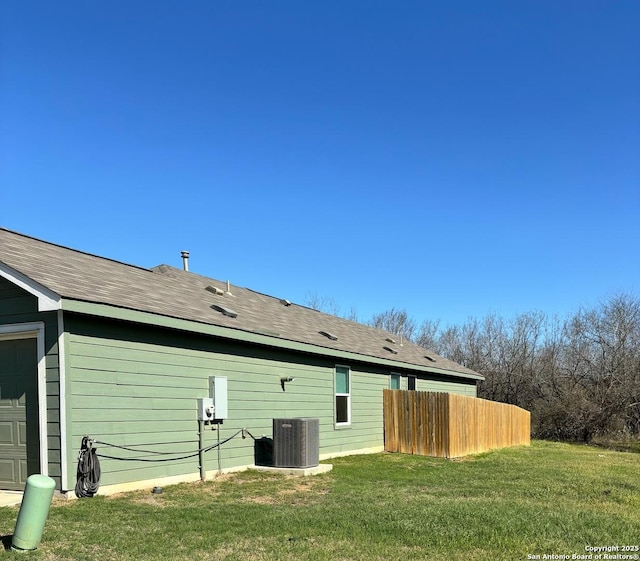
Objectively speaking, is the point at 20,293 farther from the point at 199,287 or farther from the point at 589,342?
the point at 589,342

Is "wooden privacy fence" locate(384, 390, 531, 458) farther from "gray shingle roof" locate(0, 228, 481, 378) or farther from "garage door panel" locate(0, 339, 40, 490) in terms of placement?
"garage door panel" locate(0, 339, 40, 490)

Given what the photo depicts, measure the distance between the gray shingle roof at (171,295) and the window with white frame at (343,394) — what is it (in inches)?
23.9

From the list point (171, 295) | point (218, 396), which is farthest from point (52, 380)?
point (171, 295)

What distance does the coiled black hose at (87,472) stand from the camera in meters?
7.88

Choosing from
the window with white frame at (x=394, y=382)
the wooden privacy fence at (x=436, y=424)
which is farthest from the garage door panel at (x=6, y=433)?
the window with white frame at (x=394, y=382)

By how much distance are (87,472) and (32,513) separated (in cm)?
275

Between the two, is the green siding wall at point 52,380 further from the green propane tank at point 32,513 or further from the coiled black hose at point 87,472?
the green propane tank at point 32,513

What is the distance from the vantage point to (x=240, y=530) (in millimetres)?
6328

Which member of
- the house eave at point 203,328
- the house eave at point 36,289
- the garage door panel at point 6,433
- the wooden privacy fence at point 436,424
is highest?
the house eave at point 36,289

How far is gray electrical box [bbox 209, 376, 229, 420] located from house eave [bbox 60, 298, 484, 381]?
29.6 inches

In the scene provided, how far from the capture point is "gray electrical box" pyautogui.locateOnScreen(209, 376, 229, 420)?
10.4 meters

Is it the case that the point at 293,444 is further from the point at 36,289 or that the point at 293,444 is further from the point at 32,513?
the point at 32,513

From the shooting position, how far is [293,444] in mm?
11023

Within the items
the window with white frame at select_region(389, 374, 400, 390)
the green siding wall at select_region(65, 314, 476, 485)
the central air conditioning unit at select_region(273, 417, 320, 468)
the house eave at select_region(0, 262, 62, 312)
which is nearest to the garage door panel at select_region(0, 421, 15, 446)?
the green siding wall at select_region(65, 314, 476, 485)
